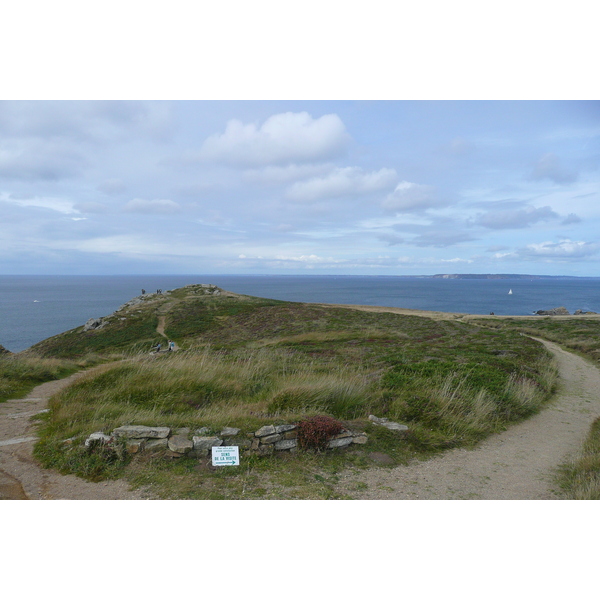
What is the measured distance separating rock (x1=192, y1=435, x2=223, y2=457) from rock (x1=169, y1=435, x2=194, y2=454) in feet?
0.30

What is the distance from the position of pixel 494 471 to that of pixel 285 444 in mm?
4129

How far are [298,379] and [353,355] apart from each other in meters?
7.62

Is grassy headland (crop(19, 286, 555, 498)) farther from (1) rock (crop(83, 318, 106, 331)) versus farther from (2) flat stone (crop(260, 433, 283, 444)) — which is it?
(1) rock (crop(83, 318, 106, 331))

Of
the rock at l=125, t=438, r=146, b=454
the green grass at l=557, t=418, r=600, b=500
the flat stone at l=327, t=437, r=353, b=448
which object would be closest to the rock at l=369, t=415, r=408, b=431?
the flat stone at l=327, t=437, r=353, b=448

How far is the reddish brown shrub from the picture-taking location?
22.7 feet

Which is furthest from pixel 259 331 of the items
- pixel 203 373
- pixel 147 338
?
pixel 203 373

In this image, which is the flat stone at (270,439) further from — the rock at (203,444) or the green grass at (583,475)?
the green grass at (583,475)

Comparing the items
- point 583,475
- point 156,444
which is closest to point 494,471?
point 583,475

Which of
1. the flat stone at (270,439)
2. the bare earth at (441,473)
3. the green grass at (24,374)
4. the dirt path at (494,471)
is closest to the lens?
the bare earth at (441,473)

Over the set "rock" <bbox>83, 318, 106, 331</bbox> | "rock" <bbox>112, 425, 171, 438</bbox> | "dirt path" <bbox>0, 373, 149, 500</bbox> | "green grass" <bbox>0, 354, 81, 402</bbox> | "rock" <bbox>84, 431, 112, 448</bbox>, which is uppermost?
"rock" <bbox>112, 425, 171, 438</bbox>

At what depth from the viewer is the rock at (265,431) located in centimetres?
675

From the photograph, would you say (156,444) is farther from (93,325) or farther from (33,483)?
(93,325)

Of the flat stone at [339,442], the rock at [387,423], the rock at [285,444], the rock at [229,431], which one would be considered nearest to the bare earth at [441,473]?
the flat stone at [339,442]

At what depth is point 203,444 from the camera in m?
6.50
